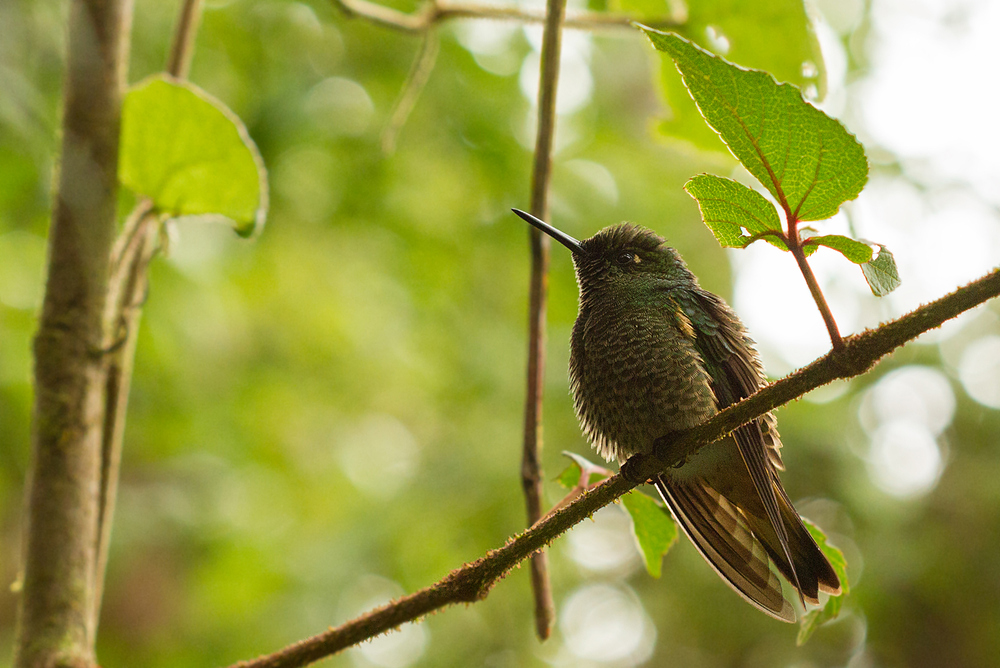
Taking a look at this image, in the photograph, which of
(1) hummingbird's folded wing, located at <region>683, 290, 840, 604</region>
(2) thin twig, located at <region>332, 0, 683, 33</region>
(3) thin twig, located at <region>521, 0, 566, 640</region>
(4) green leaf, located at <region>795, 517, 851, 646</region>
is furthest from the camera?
(2) thin twig, located at <region>332, 0, 683, 33</region>

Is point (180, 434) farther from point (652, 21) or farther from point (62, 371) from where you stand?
point (652, 21)

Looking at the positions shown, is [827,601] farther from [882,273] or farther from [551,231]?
[551,231]

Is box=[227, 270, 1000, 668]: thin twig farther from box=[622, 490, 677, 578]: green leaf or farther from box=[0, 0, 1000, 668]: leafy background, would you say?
box=[0, 0, 1000, 668]: leafy background

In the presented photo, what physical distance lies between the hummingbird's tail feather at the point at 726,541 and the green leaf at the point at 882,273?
0.83m

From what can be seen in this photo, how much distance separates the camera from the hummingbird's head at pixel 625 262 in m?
2.11

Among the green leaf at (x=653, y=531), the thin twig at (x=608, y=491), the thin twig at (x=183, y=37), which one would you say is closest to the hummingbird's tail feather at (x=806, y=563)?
the green leaf at (x=653, y=531)

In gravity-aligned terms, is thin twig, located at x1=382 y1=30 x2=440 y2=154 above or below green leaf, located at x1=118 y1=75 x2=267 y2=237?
above

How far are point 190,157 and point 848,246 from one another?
1522 mm

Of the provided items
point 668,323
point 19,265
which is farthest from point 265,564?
point 668,323

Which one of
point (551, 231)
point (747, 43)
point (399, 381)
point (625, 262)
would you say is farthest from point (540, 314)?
point (399, 381)

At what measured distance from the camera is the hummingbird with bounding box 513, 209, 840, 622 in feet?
6.22

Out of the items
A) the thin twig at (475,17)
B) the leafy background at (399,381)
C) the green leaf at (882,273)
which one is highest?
the thin twig at (475,17)

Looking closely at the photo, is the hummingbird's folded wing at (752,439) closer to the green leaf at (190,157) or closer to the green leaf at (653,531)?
the green leaf at (653,531)

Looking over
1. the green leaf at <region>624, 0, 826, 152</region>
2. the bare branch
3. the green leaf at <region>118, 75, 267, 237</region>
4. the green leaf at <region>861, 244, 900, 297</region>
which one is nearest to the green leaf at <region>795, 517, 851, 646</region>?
the green leaf at <region>861, 244, 900, 297</region>
